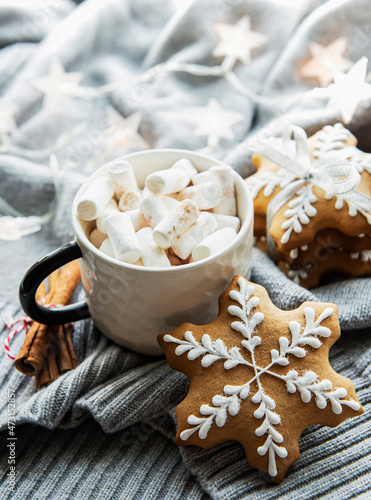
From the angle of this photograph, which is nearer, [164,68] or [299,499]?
[299,499]

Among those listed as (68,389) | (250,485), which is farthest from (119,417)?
(250,485)

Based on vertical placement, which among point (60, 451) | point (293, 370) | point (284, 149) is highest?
point (284, 149)

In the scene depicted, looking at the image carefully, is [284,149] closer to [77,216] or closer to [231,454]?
[77,216]

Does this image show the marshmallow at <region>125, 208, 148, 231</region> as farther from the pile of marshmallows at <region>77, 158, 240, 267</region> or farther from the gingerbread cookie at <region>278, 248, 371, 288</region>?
the gingerbread cookie at <region>278, 248, 371, 288</region>

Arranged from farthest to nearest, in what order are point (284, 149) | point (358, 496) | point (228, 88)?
point (228, 88), point (284, 149), point (358, 496)

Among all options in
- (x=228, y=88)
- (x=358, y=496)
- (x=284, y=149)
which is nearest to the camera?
(x=358, y=496)

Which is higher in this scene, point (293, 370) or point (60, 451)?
point (293, 370)

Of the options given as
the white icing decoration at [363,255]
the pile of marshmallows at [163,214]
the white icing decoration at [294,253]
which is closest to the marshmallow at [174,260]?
the pile of marshmallows at [163,214]

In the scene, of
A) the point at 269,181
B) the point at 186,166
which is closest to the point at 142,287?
the point at 186,166

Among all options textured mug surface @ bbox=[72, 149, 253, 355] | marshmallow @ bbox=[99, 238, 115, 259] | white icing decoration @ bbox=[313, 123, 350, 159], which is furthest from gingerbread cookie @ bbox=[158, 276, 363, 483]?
white icing decoration @ bbox=[313, 123, 350, 159]
